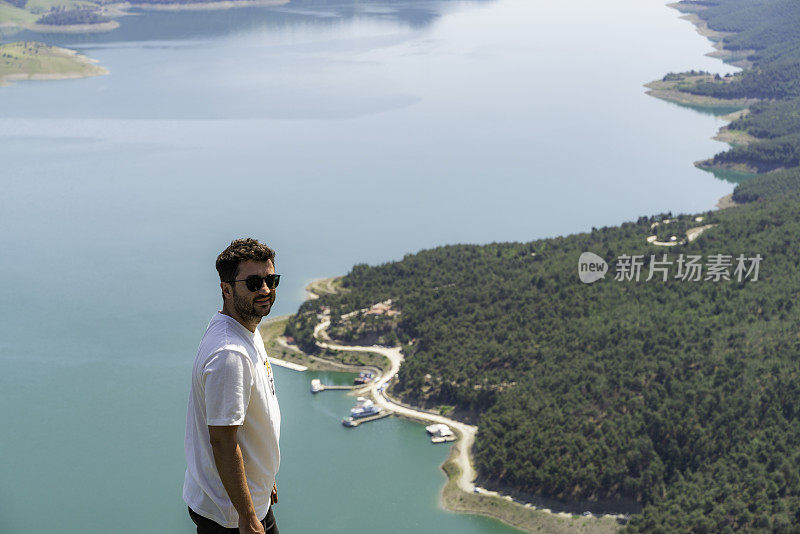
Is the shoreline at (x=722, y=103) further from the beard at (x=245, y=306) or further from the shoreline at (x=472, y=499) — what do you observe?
the beard at (x=245, y=306)

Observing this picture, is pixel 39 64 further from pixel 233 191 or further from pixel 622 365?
pixel 622 365

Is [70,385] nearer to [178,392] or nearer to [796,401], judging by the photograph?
[178,392]

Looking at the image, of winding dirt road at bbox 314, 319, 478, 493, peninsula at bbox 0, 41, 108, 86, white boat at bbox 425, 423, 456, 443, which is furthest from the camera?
peninsula at bbox 0, 41, 108, 86

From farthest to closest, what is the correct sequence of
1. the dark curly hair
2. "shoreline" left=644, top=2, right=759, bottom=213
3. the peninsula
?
the peninsula, "shoreline" left=644, top=2, right=759, bottom=213, the dark curly hair

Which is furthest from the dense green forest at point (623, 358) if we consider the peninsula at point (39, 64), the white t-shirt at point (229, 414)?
the peninsula at point (39, 64)

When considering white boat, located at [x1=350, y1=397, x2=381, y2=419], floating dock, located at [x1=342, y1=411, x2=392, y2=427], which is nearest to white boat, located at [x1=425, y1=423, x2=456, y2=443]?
floating dock, located at [x1=342, y1=411, x2=392, y2=427]

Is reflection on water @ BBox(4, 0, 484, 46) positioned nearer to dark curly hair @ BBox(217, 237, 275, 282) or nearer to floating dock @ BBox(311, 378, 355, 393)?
floating dock @ BBox(311, 378, 355, 393)

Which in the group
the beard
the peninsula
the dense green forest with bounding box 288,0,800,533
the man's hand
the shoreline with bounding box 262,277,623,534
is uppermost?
the peninsula

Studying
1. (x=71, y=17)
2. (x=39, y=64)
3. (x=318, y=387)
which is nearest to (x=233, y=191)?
(x=318, y=387)
